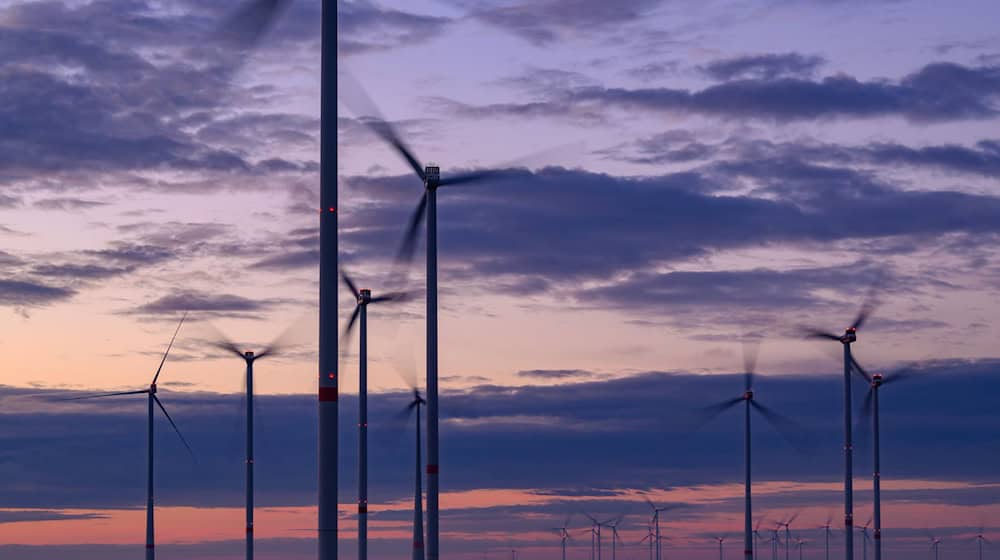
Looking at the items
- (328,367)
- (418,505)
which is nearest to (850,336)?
(418,505)

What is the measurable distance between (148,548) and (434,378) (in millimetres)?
55333

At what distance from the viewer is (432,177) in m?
86.7

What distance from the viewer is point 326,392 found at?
51.5 metres

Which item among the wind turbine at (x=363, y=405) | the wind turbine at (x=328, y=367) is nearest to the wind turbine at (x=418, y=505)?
the wind turbine at (x=363, y=405)

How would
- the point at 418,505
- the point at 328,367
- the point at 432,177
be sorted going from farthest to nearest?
the point at 418,505 < the point at 432,177 < the point at 328,367

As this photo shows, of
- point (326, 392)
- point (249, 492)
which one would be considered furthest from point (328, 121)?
point (249, 492)

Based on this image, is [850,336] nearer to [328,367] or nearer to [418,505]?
[418,505]

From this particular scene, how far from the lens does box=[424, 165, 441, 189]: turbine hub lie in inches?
3403

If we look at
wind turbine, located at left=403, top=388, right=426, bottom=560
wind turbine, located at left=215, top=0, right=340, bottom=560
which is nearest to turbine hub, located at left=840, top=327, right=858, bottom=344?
wind turbine, located at left=403, top=388, right=426, bottom=560

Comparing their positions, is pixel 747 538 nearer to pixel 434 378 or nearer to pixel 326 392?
pixel 434 378

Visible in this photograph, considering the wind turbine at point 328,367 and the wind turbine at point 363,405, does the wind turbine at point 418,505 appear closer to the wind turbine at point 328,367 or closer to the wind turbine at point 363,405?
the wind turbine at point 363,405

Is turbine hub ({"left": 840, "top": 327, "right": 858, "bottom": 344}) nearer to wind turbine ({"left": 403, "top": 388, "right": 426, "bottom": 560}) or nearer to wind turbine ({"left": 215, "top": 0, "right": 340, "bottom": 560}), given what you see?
wind turbine ({"left": 403, "top": 388, "right": 426, "bottom": 560})

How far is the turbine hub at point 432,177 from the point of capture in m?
86.4

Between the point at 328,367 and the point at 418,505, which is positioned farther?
the point at 418,505
